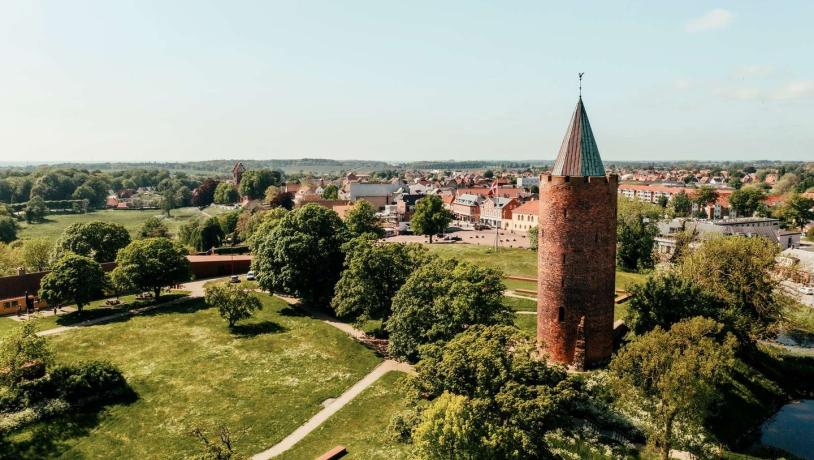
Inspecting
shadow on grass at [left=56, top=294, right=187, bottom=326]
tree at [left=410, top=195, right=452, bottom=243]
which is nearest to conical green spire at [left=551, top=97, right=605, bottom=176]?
shadow on grass at [left=56, top=294, right=187, bottom=326]

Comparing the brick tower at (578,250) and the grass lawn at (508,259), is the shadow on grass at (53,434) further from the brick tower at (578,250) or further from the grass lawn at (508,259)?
the grass lawn at (508,259)

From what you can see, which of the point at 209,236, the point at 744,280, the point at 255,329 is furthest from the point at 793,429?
the point at 209,236

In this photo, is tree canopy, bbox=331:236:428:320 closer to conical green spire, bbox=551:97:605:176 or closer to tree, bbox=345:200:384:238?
conical green spire, bbox=551:97:605:176

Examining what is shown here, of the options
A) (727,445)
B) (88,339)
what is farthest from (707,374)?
(88,339)

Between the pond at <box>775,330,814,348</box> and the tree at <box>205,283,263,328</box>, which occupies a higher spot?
the tree at <box>205,283,263,328</box>

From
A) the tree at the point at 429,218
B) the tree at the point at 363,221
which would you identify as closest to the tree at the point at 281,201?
the tree at the point at 429,218

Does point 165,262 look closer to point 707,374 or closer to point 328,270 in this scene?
point 328,270
